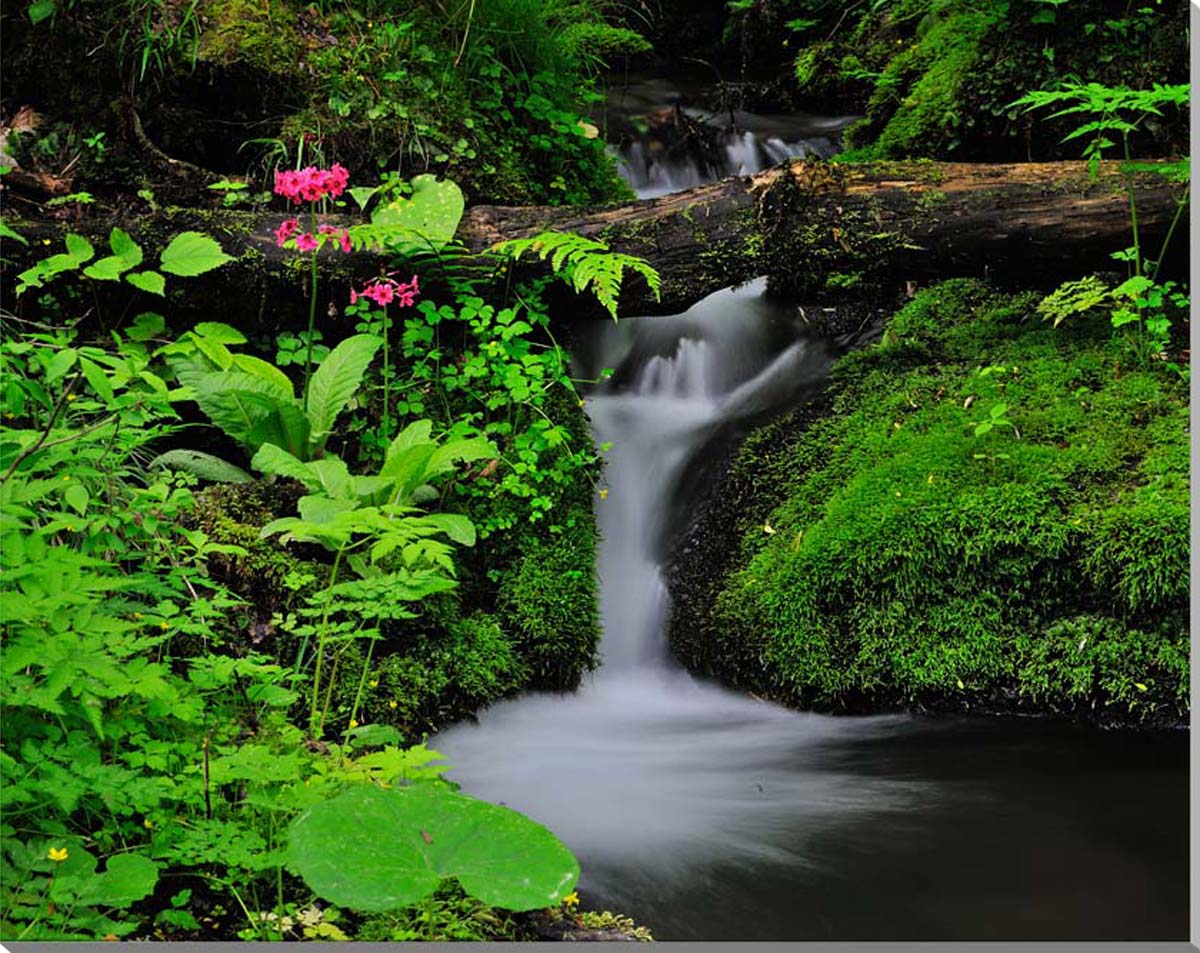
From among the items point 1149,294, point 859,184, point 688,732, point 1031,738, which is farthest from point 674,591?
point 1149,294

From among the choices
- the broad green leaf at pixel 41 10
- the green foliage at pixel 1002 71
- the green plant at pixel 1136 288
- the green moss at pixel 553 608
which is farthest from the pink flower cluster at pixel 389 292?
the green foliage at pixel 1002 71

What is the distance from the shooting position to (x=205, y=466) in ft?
12.5

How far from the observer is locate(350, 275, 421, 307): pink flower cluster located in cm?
392

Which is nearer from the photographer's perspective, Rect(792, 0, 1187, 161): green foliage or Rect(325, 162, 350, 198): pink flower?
Rect(325, 162, 350, 198): pink flower

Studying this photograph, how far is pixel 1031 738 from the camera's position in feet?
11.3

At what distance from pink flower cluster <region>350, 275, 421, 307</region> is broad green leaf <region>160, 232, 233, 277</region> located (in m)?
0.49

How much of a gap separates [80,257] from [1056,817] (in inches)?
133

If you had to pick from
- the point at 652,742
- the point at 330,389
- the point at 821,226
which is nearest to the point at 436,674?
the point at 652,742

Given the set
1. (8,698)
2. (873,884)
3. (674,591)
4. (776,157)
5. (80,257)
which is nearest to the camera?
(8,698)

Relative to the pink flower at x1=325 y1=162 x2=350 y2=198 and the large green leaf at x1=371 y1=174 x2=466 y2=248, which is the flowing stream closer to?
the large green leaf at x1=371 y1=174 x2=466 y2=248

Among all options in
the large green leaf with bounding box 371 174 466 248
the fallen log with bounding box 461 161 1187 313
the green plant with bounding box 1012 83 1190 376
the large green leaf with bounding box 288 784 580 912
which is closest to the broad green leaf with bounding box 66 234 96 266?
the large green leaf with bounding box 371 174 466 248

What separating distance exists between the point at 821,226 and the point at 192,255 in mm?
2317

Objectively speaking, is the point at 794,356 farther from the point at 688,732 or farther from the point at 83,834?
the point at 83,834

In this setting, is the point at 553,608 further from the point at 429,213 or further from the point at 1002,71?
the point at 1002,71
